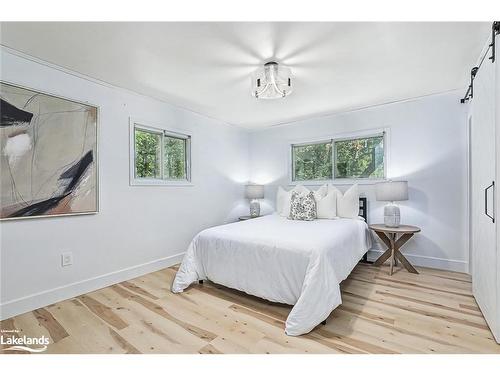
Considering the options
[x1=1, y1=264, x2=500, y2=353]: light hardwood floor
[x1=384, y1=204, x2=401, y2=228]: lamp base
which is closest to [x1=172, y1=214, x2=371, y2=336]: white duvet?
[x1=1, y1=264, x2=500, y2=353]: light hardwood floor

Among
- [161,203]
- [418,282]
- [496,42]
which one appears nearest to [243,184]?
[161,203]

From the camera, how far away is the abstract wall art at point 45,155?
2.04 metres

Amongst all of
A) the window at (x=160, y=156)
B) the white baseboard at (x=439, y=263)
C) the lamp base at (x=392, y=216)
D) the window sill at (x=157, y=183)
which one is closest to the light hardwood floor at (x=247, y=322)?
the white baseboard at (x=439, y=263)

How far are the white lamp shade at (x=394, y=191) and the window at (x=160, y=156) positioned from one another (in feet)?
8.95

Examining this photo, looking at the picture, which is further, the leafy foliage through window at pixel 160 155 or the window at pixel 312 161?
the window at pixel 312 161

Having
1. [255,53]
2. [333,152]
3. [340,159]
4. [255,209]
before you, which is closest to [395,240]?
[340,159]

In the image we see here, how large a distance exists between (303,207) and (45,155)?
115 inches

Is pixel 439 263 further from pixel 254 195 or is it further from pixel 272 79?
pixel 272 79

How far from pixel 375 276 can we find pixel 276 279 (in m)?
1.56

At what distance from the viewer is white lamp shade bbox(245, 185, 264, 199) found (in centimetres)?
449

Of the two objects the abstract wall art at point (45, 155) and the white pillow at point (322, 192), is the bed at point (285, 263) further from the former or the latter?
the abstract wall art at point (45, 155)

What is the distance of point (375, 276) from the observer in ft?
9.61

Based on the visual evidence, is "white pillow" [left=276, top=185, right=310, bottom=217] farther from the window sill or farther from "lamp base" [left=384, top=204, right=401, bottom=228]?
the window sill
